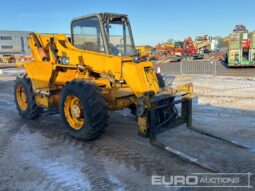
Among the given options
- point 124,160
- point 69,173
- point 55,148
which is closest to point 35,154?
point 55,148

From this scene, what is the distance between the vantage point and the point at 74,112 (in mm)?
5812

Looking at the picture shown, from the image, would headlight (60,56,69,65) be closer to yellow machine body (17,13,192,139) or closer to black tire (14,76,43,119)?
yellow machine body (17,13,192,139)

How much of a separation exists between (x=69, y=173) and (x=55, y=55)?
341 cm

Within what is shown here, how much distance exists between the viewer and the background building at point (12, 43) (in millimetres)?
86750

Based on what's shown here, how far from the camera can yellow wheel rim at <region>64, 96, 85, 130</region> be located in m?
5.73

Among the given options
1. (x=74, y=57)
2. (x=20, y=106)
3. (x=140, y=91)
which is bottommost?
(x=20, y=106)

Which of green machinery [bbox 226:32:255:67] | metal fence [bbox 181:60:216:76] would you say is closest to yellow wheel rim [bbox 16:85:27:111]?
metal fence [bbox 181:60:216:76]

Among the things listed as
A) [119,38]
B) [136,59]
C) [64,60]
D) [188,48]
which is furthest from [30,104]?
[188,48]

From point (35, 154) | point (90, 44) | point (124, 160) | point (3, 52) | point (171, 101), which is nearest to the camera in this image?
point (124, 160)

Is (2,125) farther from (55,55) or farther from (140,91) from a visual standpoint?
(140,91)

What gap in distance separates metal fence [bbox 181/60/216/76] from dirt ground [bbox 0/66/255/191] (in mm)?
8855

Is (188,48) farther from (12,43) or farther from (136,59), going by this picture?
(12,43)

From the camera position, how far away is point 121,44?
6.22 metres

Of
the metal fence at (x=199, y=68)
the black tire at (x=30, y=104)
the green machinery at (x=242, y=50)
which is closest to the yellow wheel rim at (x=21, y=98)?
the black tire at (x=30, y=104)
